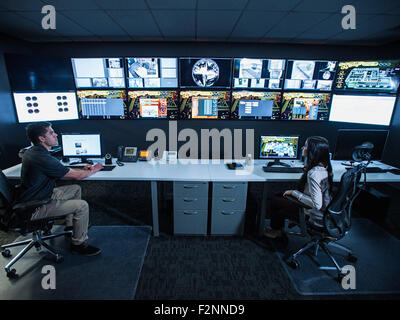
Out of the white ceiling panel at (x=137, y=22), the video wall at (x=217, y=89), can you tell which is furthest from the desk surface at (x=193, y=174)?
the white ceiling panel at (x=137, y=22)

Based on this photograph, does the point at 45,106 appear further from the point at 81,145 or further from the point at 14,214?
the point at 14,214

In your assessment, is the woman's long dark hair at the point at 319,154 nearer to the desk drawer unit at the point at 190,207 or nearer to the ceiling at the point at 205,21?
the desk drawer unit at the point at 190,207

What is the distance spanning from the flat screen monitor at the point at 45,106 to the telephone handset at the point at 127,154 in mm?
922

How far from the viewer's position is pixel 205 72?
3145mm

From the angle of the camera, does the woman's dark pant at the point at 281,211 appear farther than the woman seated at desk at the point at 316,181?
Yes

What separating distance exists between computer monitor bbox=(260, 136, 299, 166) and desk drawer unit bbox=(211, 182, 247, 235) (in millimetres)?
611

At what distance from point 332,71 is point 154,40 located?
8.83 ft

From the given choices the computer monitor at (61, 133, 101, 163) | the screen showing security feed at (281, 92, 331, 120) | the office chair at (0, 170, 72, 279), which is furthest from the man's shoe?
the screen showing security feed at (281, 92, 331, 120)

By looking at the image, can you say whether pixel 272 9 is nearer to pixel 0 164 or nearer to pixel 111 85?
pixel 111 85

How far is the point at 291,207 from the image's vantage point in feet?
7.30

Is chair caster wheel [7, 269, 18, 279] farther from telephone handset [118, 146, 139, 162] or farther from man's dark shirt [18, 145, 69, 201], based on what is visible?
telephone handset [118, 146, 139, 162]

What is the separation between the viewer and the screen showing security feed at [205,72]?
3.12 m
